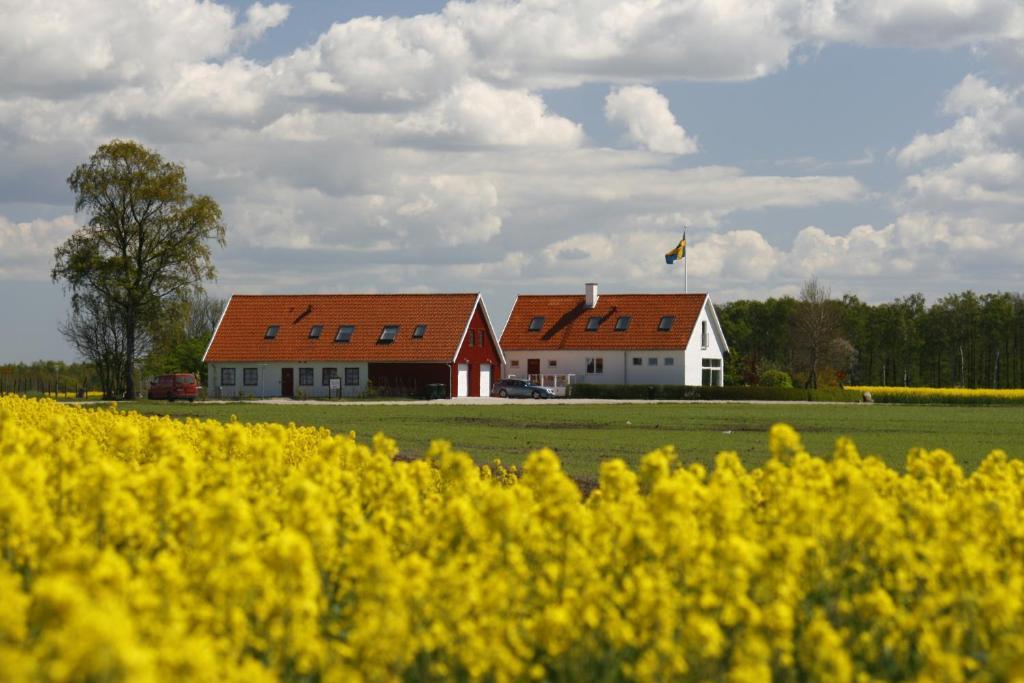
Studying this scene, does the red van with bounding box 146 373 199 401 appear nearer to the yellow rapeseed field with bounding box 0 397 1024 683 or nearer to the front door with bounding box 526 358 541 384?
the front door with bounding box 526 358 541 384

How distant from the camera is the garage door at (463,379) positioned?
230 feet

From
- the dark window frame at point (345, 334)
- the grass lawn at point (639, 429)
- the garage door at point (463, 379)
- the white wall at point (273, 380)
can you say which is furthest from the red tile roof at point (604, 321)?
the grass lawn at point (639, 429)

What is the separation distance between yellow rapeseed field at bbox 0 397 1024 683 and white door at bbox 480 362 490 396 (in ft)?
209

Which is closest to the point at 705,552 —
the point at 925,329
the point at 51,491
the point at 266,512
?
the point at 266,512

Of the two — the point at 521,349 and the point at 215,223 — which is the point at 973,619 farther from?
the point at 521,349

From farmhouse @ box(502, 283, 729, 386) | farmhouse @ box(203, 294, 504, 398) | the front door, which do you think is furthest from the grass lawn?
the front door

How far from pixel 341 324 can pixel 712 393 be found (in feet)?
67.6

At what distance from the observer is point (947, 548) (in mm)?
7156

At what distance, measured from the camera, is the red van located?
63.2 m

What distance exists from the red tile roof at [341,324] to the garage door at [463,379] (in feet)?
6.07

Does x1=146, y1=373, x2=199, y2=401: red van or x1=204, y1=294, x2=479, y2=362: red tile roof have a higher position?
x1=204, y1=294, x2=479, y2=362: red tile roof

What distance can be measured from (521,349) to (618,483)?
70673mm

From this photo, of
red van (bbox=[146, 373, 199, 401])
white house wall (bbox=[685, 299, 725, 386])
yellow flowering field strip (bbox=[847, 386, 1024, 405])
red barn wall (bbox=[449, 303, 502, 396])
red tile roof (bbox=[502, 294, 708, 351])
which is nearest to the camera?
red van (bbox=[146, 373, 199, 401])

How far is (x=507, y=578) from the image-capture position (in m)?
6.86
